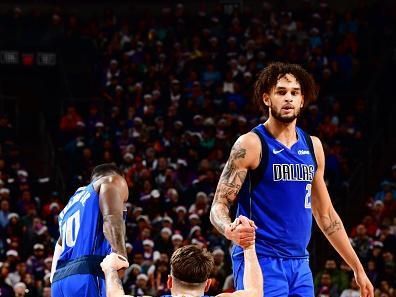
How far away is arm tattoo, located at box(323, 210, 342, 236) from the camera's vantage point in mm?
7359

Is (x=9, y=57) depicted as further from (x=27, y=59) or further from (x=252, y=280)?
(x=252, y=280)

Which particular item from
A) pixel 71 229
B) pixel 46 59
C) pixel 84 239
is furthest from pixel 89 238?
pixel 46 59

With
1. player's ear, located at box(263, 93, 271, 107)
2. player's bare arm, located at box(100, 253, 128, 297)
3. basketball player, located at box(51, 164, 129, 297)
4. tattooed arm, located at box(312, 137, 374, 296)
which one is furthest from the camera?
tattooed arm, located at box(312, 137, 374, 296)

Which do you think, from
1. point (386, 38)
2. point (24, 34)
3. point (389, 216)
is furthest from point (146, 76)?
point (389, 216)

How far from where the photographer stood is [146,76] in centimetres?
2122

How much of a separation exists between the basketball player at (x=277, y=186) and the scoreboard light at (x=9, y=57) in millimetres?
17191

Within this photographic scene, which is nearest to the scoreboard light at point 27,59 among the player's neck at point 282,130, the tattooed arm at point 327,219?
the tattooed arm at point 327,219

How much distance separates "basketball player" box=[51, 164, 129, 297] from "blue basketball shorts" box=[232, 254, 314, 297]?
976 millimetres

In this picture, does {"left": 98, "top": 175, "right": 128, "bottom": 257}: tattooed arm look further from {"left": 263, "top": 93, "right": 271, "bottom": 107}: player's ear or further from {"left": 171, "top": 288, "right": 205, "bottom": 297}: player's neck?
{"left": 263, "top": 93, "right": 271, "bottom": 107}: player's ear

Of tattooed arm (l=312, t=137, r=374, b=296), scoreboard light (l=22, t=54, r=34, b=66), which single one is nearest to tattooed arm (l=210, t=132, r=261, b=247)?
tattooed arm (l=312, t=137, r=374, b=296)

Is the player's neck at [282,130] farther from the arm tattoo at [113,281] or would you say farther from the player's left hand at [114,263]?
the arm tattoo at [113,281]

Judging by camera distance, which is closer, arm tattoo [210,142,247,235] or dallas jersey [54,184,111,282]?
dallas jersey [54,184,111,282]

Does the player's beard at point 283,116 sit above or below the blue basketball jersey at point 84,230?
above

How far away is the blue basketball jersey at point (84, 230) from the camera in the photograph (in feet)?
21.7
